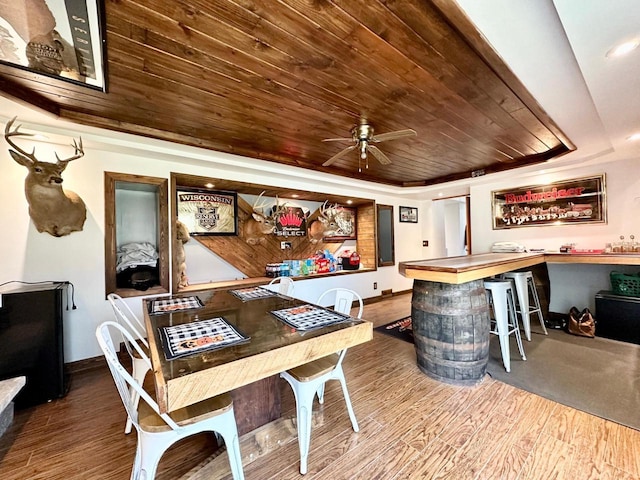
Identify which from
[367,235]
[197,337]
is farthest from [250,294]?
[367,235]

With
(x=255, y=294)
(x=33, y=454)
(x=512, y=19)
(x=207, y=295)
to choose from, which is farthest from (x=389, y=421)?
(x=512, y=19)

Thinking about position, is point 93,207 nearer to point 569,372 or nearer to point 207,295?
point 207,295

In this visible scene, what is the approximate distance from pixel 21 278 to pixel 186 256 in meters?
1.58

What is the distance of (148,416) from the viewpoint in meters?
1.21

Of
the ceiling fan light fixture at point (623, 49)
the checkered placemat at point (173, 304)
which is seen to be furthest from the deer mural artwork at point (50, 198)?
the ceiling fan light fixture at point (623, 49)

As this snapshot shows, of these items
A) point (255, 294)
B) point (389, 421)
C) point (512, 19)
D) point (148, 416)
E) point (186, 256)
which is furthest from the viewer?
point (186, 256)

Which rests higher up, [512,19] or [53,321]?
[512,19]

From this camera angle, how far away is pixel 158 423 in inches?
45.6

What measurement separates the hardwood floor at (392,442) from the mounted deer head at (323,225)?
3031 millimetres

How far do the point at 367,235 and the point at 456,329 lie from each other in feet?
11.3

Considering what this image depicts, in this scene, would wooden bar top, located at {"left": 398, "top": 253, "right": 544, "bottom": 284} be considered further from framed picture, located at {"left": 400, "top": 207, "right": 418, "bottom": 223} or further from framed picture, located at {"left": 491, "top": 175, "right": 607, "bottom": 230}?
framed picture, located at {"left": 400, "top": 207, "right": 418, "bottom": 223}

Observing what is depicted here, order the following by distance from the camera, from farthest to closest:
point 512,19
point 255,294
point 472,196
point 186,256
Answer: point 472,196 → point 186,256 → point 255,294 → point 512,19

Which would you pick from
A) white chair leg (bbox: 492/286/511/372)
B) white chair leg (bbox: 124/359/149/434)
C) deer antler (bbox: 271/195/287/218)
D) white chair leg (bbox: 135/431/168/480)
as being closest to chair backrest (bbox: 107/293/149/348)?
white chair leg (bbox: 124/359/149/434)

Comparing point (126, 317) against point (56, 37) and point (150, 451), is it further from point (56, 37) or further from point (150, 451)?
point (56, 37)
